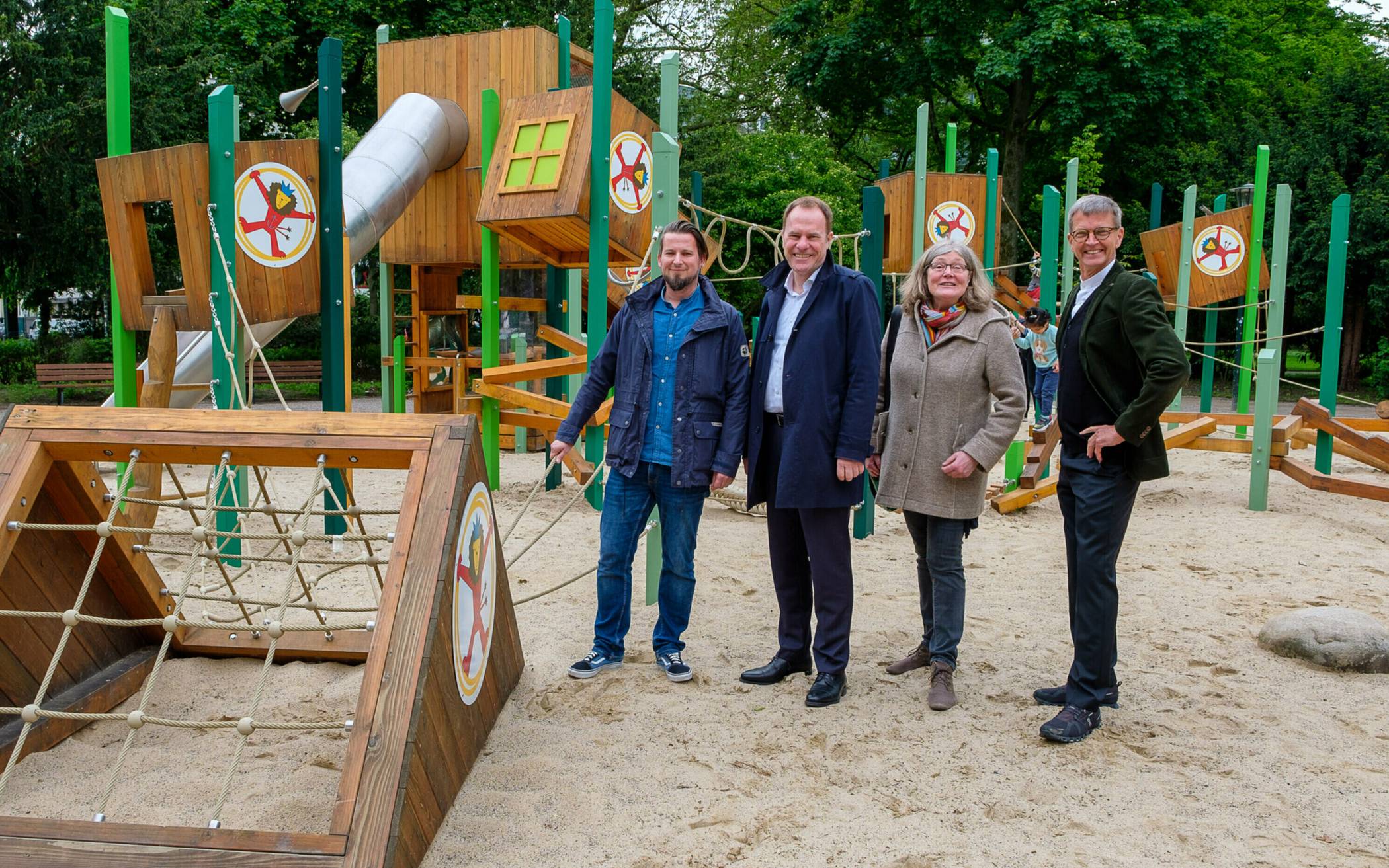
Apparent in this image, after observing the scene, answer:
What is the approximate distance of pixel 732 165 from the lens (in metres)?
18.5

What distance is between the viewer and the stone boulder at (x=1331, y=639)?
3.73m

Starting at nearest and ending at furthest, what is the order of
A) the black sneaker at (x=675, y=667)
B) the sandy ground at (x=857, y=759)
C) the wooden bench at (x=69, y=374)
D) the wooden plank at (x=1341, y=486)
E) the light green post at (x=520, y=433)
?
the sandy ground at (x=857, y=759) → the black sneaker at (x=675, y=667) → the wooden plank at (x=1341, y=486) → the light green post at (x=520, y=433) → the wooden bench at (x=69, y=374)

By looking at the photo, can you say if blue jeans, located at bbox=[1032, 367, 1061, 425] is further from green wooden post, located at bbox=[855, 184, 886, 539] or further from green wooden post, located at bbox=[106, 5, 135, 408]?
green wooden post, located at bbox=[106, 5, 135, 408]

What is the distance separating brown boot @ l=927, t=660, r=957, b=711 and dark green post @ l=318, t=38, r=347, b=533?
3064 mm

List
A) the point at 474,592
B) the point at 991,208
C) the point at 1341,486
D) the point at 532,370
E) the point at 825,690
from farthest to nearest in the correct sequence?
the point at 991,208 → the point at 1341,486 → the point at 532,370 → the point at 825,690 → the point at 474,592

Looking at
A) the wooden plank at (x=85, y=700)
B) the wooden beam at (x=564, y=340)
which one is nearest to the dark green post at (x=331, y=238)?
the wooden plank at (x=85, y=700)

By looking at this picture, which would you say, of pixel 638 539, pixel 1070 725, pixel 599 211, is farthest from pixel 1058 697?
pixel 599 211

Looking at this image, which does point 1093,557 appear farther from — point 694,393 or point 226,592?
point 226,592

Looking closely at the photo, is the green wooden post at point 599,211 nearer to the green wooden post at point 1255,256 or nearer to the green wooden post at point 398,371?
the green wooden post at point 398,371

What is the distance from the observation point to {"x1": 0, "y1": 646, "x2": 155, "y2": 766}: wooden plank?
288 centimetres

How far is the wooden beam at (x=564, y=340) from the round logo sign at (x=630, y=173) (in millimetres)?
1146

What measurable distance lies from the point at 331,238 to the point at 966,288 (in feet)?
10.9

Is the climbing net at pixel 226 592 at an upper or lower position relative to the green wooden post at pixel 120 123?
lower

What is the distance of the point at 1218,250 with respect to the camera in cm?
1043
